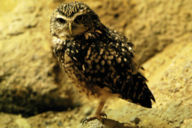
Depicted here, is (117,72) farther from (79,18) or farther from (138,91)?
(79,18)

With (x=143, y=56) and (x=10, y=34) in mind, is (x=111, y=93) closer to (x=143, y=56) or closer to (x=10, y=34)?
(x=143, y=56)

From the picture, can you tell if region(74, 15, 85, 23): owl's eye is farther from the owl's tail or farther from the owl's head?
the owl's tail

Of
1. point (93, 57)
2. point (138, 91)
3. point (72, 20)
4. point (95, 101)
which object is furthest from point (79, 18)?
point (95, 101)

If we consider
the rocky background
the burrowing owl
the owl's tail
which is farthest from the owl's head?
the rocky background

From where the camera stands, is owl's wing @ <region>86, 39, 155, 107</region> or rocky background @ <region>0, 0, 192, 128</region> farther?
rocky background @ <region>0, 0, 192, 128</region>

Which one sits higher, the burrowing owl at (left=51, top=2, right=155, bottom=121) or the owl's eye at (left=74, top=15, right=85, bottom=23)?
the owl's eye at (left=74, top=15, right=85, bottom=23)

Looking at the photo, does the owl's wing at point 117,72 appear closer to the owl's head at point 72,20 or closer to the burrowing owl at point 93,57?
the burrowing owl at point 93,57

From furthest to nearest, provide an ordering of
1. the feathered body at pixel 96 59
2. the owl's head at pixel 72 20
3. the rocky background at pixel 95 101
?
the rocky background at pixel 95 101
the feathered body at pixel 96 59
the owl's head at pixel 72 20

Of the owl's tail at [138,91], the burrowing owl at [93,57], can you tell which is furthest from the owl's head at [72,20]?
the owl's tail at [138,91]
